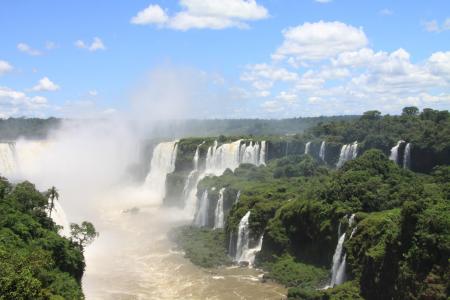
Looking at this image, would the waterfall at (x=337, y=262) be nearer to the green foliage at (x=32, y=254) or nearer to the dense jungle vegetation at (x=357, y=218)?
the dense jungle vegetation at (x=357, y=218)

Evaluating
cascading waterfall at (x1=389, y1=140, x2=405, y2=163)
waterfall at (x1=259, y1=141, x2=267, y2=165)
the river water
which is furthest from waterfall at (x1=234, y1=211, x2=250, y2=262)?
waterfall at (x1=259, y1=141, x2=267, y2=165)

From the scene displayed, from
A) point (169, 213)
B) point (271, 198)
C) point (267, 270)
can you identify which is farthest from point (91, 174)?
point (267, 270)

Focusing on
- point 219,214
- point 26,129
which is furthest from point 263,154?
point 26,129

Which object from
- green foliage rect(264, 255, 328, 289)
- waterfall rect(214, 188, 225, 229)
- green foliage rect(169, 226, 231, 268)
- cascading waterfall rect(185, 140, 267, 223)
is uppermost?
cascading waterfall rect(185, 140, 267, 223)

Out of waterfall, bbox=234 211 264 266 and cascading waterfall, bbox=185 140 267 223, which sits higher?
cascading waterfall, bbox=185 140 267 223

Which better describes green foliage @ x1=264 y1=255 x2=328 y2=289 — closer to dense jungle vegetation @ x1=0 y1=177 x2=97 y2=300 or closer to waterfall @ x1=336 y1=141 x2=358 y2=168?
dense jungle vegetation @ x1=0 y1=177 x2=97 y2=300
